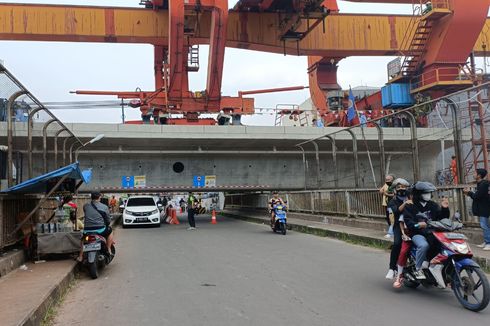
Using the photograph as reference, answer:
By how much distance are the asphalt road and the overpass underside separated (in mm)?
10661

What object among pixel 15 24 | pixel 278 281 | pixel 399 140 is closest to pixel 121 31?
pixel 15 24

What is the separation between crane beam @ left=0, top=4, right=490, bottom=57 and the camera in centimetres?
2130

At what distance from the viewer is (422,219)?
605 centimetres

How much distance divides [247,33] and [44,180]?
16709 millimetres

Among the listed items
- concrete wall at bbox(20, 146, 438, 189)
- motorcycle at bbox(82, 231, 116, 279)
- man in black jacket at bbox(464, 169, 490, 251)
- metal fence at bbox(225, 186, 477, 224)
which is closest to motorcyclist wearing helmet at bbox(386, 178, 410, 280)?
man in black jacket at bbox(464, 169, 490, 251)

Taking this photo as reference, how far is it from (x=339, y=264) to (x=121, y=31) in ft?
57.0

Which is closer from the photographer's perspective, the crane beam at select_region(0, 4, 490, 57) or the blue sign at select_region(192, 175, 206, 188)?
the crane beam at select_region(0, 4, 490, 57)

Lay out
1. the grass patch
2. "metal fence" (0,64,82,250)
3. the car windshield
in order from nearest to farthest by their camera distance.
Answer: the grass patch < "metal fence" (0,64,82,250) < the car windshield

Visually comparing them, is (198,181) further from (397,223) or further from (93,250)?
(397,223)

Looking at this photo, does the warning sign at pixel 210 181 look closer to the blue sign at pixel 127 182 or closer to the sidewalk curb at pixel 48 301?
the blue sign at pixel 127 182

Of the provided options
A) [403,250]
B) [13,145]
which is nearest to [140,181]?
[13,145]

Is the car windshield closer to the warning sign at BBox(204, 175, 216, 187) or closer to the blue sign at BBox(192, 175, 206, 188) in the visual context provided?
the blue sign at BBox(192, 175, 206, 188)

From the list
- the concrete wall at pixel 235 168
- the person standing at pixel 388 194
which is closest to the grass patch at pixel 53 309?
the person standing at pixel 388 194

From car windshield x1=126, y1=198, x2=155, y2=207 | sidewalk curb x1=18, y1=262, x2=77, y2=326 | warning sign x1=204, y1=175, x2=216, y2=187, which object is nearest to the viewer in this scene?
sidewalk curb x1=18, y1=262, x2=77, y2=326
